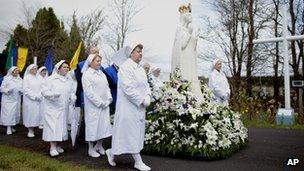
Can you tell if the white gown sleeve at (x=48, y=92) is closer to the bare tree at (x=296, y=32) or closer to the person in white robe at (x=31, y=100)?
the person in white robe at (x=31, y=100)

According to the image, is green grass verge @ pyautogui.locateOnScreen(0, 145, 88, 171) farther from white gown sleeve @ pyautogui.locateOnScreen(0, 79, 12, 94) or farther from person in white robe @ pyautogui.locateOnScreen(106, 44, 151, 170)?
white gown sleeve @ pyautogui.locateOnScreen(0, 79, 12, 94)

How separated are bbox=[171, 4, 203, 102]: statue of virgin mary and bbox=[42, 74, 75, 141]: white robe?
2630 millimetres

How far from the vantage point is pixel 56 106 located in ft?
29.7

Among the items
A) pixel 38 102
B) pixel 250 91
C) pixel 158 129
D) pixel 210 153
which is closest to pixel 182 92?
pixel 158 129

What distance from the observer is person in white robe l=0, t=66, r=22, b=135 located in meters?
12.6

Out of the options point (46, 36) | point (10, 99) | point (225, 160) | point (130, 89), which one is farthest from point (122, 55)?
point (46, 36)

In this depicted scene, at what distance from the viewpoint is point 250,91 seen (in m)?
27.0

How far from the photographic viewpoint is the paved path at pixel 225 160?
7.77m

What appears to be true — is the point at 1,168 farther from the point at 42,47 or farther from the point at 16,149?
the point at 42,47

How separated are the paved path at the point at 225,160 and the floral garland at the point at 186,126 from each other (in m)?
0.21

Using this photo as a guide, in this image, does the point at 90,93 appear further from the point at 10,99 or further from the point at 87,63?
the point at 10,99

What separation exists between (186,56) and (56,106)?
3.21 metres

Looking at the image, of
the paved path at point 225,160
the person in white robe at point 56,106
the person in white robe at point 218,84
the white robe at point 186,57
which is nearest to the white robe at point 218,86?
the person in white robe at point 218,84

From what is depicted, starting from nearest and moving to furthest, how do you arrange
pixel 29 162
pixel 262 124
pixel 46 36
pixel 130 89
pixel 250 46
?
pixel 130 89 < pixel 29 162 < pixel 262 124 < pixel 250 46 < pixel 46 36
